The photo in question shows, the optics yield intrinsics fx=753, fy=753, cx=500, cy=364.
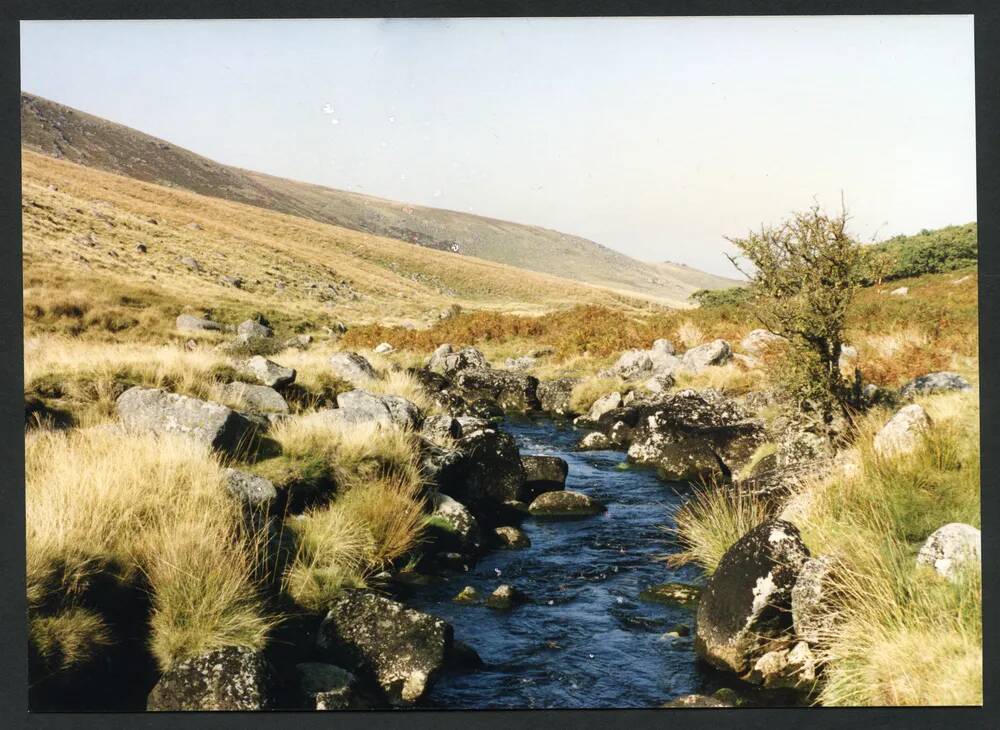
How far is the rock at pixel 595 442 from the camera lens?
13.2 meters

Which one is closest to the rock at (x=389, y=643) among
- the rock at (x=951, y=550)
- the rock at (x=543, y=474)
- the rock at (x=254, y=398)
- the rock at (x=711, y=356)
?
the rock at (x=951, y=550)

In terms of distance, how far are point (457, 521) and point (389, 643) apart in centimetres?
274

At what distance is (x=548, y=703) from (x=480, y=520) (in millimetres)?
3778

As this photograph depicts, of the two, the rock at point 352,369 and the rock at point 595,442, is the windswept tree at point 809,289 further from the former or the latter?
the rock at point 352,369

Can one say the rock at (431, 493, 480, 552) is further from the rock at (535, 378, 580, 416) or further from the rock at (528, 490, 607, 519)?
the rock at (535, 378, 580, 416)

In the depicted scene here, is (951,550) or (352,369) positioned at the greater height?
(951,550)

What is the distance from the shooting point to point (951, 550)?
5230 mm

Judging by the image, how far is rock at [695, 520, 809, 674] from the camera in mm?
5562

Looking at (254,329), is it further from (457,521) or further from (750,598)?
(750,598)

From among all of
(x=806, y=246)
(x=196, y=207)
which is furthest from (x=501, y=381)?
(x=196, y=207)

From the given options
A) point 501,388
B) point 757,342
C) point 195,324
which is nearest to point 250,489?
point 501,388

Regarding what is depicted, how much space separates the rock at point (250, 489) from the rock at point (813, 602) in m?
4.50

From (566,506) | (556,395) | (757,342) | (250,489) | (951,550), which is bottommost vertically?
(566,506)

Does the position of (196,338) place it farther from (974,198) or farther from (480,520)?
(974,198)
